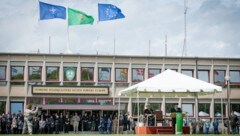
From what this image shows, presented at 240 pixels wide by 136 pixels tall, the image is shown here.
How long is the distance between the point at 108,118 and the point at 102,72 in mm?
6838

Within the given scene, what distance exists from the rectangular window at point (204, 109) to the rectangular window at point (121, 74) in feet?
27.0

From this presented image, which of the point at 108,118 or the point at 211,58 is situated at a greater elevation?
the point at 211,58

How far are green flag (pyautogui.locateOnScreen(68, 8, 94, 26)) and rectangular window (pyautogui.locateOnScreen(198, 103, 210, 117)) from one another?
14.6 metres

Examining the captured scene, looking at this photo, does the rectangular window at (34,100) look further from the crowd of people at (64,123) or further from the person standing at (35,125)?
the person standing at (35,125)

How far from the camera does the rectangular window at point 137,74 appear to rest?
49.1m

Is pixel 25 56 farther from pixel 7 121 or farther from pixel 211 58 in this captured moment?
pixel 211 58

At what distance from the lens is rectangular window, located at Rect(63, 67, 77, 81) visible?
157 ft

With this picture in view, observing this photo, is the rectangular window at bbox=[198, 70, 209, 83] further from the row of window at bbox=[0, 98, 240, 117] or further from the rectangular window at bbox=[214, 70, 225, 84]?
the row of window at bbox=[0, 98, 240, 117]

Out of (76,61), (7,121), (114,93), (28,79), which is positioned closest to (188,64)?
(114,93)

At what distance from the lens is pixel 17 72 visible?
4781 cm

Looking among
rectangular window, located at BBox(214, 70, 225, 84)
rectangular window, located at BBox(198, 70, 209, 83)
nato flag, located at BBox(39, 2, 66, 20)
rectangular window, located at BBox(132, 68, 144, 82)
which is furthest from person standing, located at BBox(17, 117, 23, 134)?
rectangular window, located at BBox(214, 70, 225, 84)

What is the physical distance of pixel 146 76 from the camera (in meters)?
49.2

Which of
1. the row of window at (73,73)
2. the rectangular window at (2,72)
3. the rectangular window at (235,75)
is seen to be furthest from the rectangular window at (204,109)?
the rectangular window at (2,72)

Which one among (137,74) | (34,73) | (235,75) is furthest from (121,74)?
(235,75)
